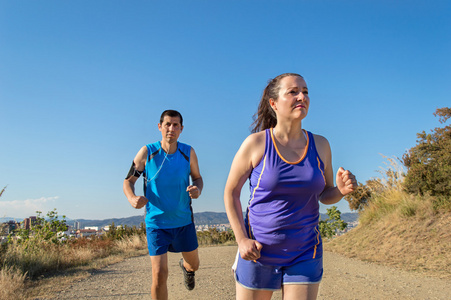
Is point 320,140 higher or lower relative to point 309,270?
higher

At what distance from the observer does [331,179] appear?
10.3 feet

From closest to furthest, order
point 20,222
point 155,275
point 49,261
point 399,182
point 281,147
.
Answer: point 281,147 → point 155,275 → point 49,261 → point 20,222 → point 399,182

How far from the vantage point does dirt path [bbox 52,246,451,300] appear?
621 centimetres

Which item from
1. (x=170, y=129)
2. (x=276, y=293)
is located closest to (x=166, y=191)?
(x=170, y=129)

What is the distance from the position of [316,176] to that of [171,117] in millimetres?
2888

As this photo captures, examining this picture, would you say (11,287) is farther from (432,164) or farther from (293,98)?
(432,164)

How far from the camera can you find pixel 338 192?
9.63ft

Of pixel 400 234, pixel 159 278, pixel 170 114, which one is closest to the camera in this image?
pixel 159 278

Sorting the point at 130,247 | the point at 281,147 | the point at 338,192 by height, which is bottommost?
the point at 130,247

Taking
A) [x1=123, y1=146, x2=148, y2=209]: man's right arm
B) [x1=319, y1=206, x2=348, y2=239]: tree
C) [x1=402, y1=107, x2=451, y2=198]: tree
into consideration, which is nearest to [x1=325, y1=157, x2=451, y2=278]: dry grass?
[x1=402, y1=107, x2=451, y2=198]: tree

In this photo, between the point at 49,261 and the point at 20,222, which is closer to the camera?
the point at 49,261

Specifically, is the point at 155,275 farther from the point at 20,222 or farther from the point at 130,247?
the point at 130,247

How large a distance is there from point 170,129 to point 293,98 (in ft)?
8.58

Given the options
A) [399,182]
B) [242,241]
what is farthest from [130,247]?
[242,241]
